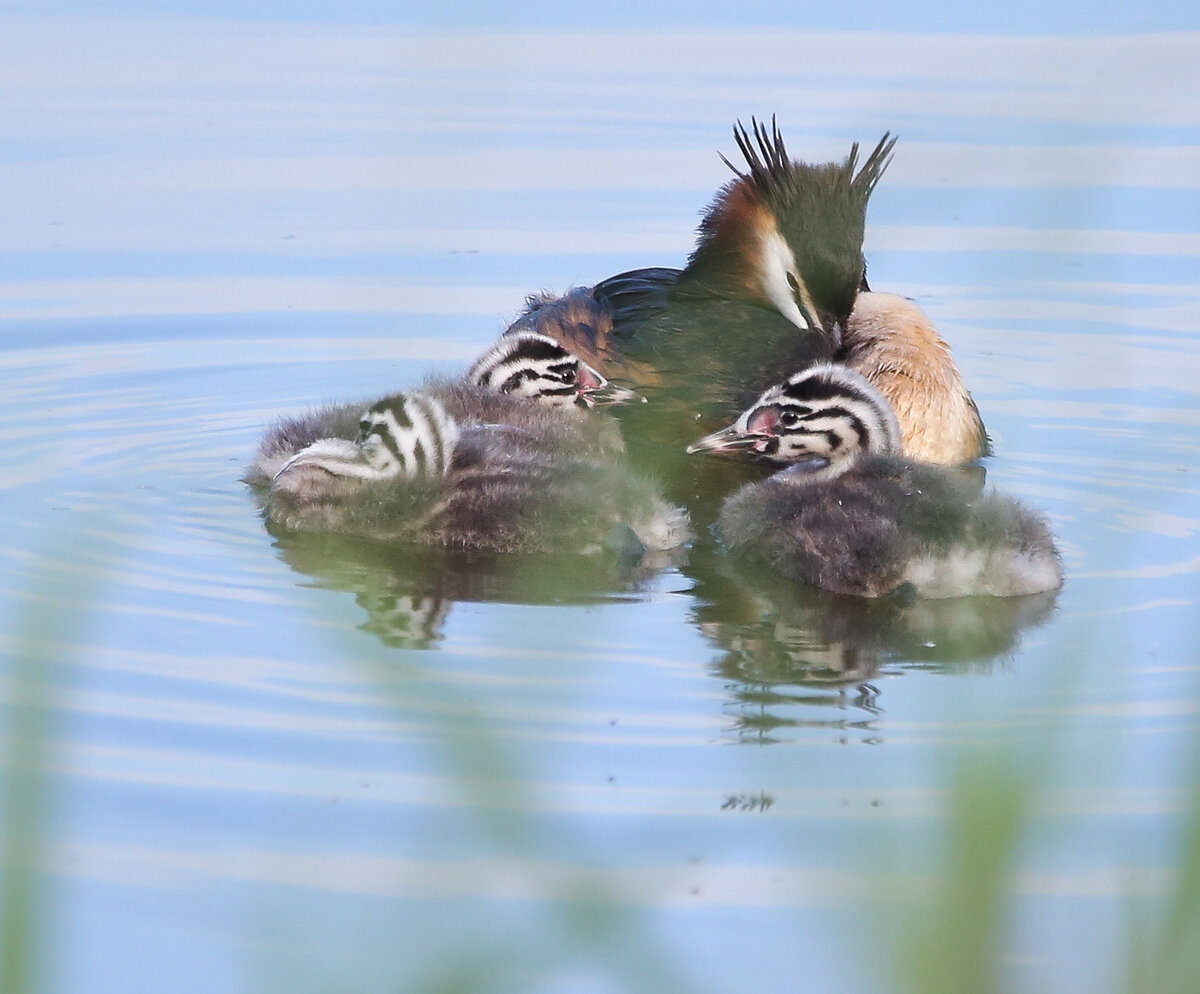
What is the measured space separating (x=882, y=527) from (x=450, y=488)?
49.6 inches

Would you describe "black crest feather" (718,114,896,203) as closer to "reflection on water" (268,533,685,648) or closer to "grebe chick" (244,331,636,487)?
"grebe chick" (244,331,636,487)

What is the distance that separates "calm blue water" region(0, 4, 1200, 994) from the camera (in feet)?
7.75

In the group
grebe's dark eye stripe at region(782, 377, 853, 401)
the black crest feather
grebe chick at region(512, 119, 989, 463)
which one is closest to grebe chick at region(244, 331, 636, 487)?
grebe chick at region(512, 119, 989, 463)

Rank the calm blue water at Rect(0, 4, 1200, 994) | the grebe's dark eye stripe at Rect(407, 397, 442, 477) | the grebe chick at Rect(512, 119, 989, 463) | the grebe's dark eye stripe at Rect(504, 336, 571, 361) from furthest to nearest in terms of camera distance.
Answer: the grebe chick at Rect(512, 119, 989, 463)
the grebe's dark eye stripe at Rect(504, 336, 571, 361)
the grebe's dark eye stripe at Rect(407, 397, 442, 477)
the calm blue water at Rect(0, 4, 1200, 994)

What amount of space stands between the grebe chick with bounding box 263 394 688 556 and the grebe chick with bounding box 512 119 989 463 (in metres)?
1.02

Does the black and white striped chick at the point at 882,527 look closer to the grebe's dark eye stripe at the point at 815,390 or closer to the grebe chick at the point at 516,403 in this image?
the grebe's dark eye stripe at the point at 815,390

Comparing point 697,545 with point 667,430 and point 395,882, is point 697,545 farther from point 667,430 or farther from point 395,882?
point 395,882

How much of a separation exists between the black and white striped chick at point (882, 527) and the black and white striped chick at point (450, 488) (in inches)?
14.0

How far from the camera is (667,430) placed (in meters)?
6.86

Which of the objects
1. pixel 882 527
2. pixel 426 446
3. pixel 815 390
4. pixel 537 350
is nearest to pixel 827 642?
pixel 882 527

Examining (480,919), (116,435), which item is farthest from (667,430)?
(480,919)

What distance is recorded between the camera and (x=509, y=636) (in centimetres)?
491

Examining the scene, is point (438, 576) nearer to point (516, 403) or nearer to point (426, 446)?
point (426, 446)

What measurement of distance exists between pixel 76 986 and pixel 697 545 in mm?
3125
